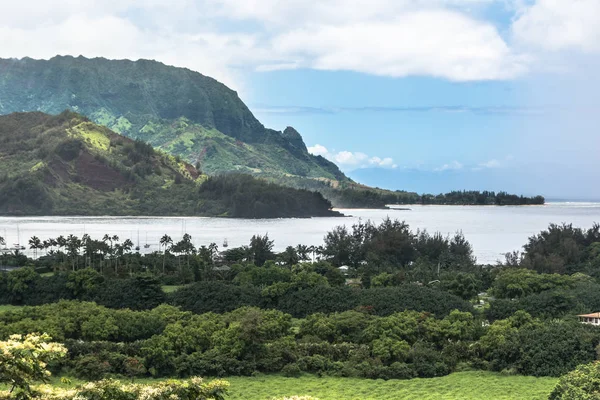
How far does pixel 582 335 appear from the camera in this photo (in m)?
27.5

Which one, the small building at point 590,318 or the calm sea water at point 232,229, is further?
the calm sea water at point 232,229

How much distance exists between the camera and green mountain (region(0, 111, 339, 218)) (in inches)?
5458

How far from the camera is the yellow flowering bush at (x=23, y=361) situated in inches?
476

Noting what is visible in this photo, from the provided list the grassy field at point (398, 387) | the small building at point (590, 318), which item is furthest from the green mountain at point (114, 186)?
the grassy field at point (398, 387)

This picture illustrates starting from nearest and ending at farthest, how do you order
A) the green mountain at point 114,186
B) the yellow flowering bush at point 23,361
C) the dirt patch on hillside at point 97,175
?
1. the yellow flowering bush at point 23,361
2. the green mountain at point 114,186
3. the dirt patch on hillside at point 97,175

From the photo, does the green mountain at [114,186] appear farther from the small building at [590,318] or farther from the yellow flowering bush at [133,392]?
the yellow flowering bush at [133,392]

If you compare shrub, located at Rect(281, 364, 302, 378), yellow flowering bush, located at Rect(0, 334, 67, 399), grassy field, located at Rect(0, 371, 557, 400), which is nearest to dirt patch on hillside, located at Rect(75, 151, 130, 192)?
shrub, located at Rect(281, 364, 302, 378)

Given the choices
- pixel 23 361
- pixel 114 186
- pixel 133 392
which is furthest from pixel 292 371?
pixel 114 186

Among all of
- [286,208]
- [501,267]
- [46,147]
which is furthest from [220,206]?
[501,267]

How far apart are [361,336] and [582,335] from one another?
779 centimetres

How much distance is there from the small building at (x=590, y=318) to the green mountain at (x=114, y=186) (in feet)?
362

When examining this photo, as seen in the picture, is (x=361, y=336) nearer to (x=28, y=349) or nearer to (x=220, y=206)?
(x=28, y=349)

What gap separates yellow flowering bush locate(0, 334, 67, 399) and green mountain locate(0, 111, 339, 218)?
128303 mm

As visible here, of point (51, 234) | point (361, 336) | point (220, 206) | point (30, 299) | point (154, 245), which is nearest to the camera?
point (361, 336)
